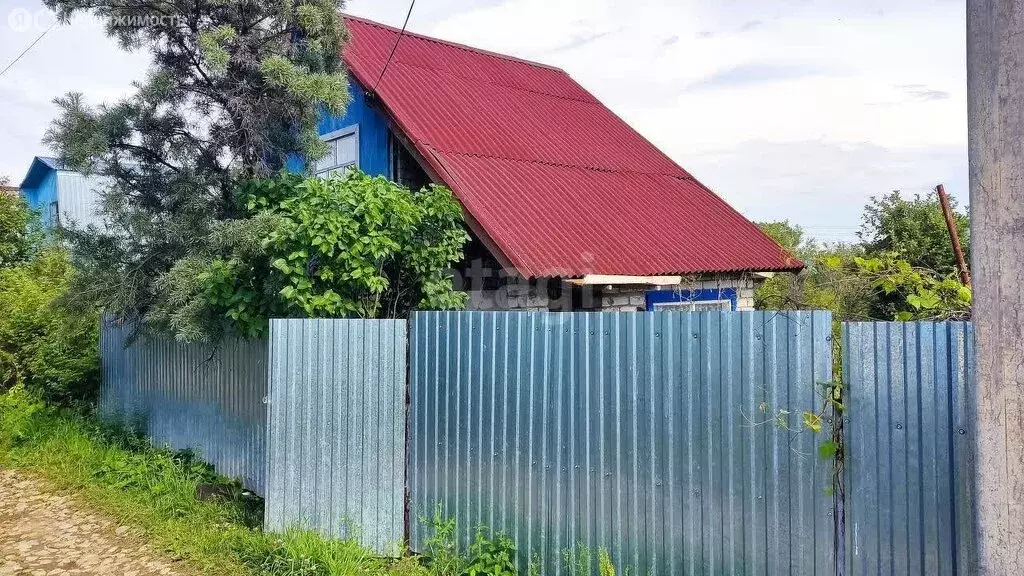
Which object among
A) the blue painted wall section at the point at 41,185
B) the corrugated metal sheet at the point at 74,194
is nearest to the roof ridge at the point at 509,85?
the corrugated metal sheet at the point at 74,194

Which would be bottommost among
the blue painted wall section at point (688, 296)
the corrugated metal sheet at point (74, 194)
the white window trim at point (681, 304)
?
the white window trim at point (681, 304)

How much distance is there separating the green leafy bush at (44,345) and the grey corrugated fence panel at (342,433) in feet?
18.9

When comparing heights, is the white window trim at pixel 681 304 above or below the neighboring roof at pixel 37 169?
below

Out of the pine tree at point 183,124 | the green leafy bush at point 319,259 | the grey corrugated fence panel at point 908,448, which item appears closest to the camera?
the grey corrugated fence panel at point 908,448

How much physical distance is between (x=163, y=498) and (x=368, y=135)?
15.9 ft

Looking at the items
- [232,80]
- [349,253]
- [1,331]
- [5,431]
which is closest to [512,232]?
[349,253]

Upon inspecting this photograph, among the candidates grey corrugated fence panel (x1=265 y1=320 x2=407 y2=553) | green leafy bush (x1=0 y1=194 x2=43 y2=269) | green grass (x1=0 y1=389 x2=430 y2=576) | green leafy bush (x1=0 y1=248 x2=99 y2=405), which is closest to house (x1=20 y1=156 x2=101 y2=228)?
green leafy bush (x1=0 y1=194 x2=43 y2=269)

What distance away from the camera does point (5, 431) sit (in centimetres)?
898

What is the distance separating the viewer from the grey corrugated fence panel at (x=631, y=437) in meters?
3.52

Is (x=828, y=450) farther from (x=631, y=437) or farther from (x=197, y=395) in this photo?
(x=197, y=395)

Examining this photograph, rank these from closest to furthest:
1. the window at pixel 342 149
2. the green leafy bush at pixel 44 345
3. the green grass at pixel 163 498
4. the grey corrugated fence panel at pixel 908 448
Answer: the grey corrugated fence panel at pixel 908 448
the green grass at pixel 163 498
the window at pixel 342 149
the green leafy bush at pixel 44 345

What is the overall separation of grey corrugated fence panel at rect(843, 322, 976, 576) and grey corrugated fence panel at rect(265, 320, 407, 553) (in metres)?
3.15

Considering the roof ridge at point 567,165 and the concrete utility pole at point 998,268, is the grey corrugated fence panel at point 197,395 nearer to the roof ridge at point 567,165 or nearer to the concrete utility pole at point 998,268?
the roof ridge at point 567,165

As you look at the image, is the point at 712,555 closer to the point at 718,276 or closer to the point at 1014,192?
the point at 1014,192
